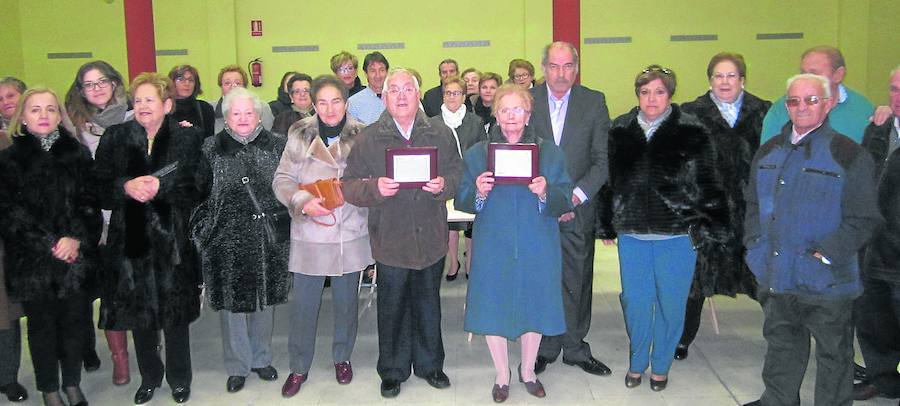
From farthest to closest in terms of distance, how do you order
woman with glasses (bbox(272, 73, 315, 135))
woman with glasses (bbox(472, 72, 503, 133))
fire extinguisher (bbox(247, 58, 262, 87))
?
fire extinguisher (bbox(247, 58, 262, 87))
woman with glasses (bbox(472, 72, 503, 133))
woman with glasses (bbox(272, 73, 315, 135))

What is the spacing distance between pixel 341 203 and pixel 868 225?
7.78 feet

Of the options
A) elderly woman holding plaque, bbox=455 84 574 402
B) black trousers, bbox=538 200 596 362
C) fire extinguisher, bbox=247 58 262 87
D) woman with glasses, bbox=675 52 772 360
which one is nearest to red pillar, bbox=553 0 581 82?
woman with glasses, bbox=675 52 772 360

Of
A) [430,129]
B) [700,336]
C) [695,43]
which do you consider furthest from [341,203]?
[695,43]

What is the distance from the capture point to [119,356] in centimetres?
408

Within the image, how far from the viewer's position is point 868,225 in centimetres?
295

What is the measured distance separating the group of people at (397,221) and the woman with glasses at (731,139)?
1 cm

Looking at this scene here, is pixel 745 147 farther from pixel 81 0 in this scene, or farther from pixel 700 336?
pixel 81 0

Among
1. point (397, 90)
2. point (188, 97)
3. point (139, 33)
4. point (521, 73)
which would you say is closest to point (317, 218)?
point (397, 90)

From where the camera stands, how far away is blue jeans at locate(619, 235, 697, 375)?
366 cm

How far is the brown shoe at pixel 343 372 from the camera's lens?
4.05 meters

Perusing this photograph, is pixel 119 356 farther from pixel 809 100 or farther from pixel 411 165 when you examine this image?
pixel 809 100

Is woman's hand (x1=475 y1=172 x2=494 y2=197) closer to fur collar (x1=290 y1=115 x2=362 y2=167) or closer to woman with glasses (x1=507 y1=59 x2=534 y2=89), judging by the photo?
fur collar (x1=290 y1=115 x2=362 y2=167)

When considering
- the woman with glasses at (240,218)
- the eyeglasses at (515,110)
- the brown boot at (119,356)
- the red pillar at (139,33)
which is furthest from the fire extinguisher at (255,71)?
the eyeglasses at (515,110)

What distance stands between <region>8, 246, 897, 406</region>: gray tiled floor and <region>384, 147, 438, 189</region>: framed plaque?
3.91ft
